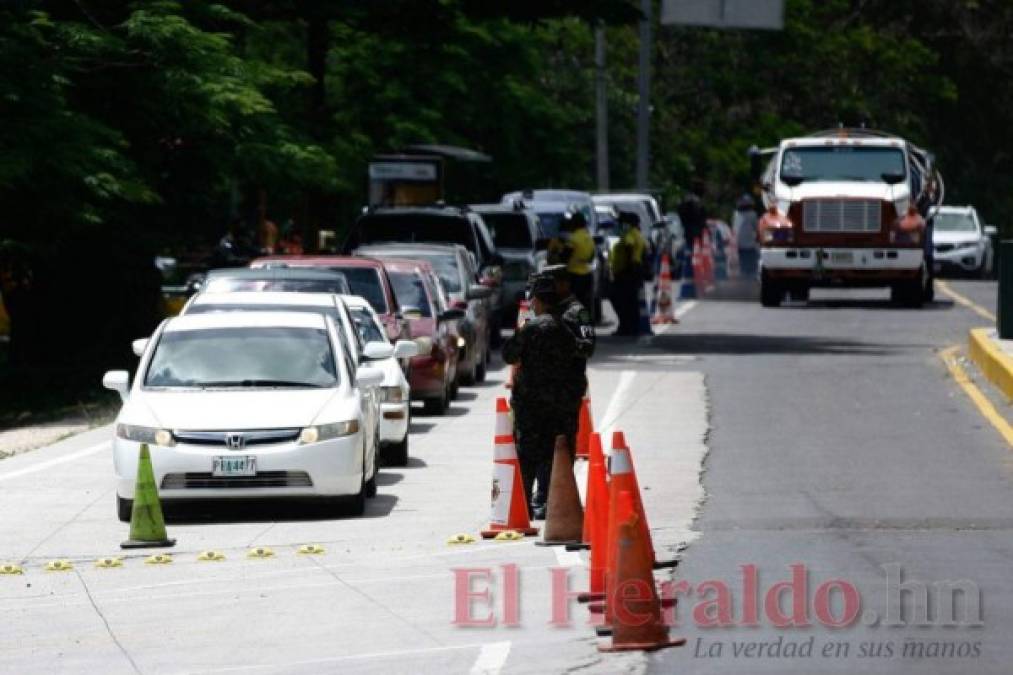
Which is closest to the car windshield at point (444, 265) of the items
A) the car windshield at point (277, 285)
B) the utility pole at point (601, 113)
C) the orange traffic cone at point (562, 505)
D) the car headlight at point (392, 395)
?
the car windshield at point (277, 285)

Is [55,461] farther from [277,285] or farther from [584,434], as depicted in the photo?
[584,434]

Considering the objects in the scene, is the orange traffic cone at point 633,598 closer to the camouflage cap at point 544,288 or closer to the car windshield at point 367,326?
the camouflage cap at point 544,288

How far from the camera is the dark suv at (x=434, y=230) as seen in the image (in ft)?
111

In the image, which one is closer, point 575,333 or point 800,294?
point 575,333

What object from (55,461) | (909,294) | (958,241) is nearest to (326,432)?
(55,461)

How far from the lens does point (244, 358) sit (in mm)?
18094

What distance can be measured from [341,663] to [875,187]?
3390 cm

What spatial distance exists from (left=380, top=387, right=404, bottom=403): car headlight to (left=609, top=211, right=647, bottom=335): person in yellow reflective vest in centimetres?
1561

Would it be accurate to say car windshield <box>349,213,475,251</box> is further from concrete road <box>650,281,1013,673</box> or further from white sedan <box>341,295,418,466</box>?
white sedan <box>341,295,418,466</box>

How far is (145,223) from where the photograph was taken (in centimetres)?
3497

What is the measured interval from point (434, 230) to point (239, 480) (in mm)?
17683

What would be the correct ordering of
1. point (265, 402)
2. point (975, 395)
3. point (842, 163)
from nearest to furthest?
point (265, 402) < point (975, 395) < point (842, 163)

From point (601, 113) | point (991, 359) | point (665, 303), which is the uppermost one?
point (601, 113)

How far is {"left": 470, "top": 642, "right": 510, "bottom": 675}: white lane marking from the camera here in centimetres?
1084
